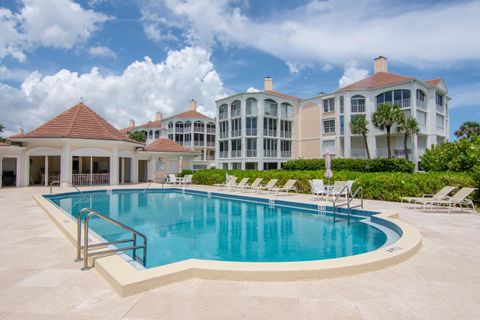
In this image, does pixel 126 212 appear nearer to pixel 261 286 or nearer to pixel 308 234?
pixel 308 234

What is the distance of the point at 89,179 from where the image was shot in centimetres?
2269

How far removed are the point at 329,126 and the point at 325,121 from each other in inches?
35.0

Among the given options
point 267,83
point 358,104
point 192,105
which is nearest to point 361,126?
point 358,104

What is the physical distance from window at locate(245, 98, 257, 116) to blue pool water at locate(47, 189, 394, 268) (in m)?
25.0

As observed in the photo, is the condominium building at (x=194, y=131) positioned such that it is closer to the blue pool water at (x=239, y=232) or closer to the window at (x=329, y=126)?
the window at (x=329, y=126)

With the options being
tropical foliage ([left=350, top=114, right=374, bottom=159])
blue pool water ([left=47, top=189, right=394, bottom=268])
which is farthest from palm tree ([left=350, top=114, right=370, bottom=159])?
blue pool water ([left=47, top=189, right=394, bottom=268])

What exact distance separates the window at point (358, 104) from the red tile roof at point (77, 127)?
26031 mm

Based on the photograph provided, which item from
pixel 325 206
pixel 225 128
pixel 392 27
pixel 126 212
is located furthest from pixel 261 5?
pixel 225 128

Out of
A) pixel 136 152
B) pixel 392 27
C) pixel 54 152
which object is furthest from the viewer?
pixel 136 152

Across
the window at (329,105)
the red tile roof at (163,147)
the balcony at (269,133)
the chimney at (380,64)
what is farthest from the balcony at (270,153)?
the chimney at (380,64)

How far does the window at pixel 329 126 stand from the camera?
124ft

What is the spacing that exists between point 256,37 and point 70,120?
15196mm

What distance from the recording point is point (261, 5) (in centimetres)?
1546

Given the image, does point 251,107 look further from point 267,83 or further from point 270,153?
point 270,153
